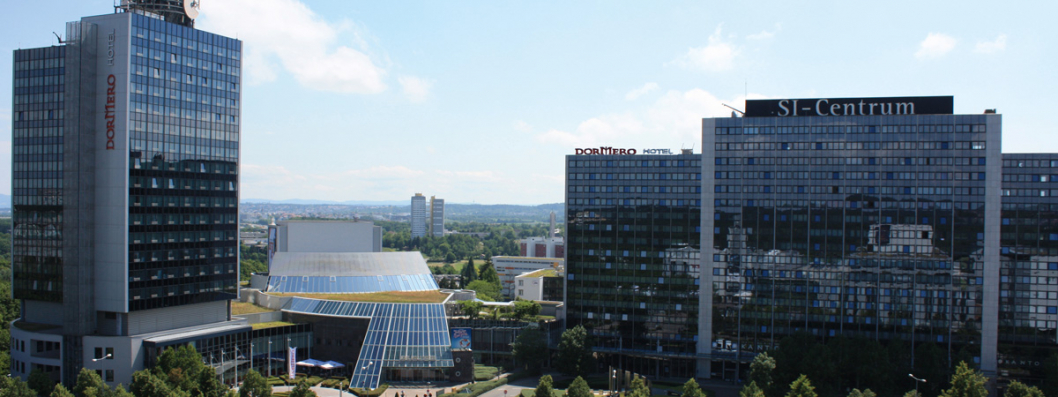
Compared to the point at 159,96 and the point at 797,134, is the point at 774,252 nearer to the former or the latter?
the point at 797,134

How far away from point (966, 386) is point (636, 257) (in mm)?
51277

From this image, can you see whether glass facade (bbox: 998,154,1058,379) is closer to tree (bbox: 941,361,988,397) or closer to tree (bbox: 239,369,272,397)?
tree (bbox: 941,361,988,397)

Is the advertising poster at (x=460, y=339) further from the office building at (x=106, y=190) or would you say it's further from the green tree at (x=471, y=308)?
the office building at (x=106, y=190)

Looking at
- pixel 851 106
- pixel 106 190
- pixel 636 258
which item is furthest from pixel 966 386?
pixel 106 190

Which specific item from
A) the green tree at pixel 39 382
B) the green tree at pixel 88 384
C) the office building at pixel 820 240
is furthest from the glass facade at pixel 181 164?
the office building at pixel 820 240

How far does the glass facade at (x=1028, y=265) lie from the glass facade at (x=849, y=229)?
341 cm

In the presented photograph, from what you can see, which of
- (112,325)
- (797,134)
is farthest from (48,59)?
(797,134)

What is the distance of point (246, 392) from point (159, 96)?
43652 mm

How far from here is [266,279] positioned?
148 m

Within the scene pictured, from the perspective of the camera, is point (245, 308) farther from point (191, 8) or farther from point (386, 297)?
point (191, 8)

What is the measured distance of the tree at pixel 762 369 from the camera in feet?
345

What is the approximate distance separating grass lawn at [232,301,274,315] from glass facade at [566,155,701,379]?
53.3 meters

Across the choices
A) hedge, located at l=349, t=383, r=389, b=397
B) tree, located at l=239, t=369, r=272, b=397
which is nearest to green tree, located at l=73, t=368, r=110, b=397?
tree, located at l=239, t=369, r=272, b=397

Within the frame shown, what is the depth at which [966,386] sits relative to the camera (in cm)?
9050
